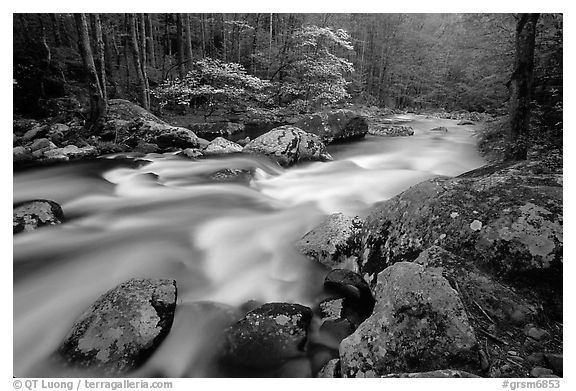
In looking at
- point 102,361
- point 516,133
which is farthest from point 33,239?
point 516,133

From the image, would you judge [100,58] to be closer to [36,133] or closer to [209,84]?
[36,133]

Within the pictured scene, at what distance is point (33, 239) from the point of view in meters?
3.25

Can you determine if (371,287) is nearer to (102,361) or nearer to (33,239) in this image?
(102,361)

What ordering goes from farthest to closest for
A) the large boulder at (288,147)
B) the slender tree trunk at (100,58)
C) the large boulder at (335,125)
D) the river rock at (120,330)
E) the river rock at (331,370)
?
1. the large boulder at (335,125)
2. the slender tree trunk at (100,58)
3. the large boulder at (288,147)
4. the river rock at (120,330)
5. the river rock at (331,370)

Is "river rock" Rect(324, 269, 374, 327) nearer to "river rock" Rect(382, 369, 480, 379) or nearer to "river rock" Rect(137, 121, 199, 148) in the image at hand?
"river rock" Rect(382, 369, 480, 379)

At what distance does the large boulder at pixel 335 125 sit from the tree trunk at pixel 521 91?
5211 mm

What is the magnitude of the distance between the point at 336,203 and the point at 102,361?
11.1 ft

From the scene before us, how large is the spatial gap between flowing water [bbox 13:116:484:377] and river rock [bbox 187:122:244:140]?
3.71 metres

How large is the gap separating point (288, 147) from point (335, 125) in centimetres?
323

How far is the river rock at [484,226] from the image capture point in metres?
2.00

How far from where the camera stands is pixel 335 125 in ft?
31.0

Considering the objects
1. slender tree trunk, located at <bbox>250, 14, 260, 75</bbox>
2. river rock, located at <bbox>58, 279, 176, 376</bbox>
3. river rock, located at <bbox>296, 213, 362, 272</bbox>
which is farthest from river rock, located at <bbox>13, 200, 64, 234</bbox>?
slender tree trunk, located at <bbox>250, 14, 260, 75</bbox>

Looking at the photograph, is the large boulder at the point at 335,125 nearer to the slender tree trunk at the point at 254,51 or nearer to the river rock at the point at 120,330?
the slender tree trunk at the point at 254,51

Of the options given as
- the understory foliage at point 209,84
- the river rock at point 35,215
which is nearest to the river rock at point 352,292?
the river rock at point 35,215
